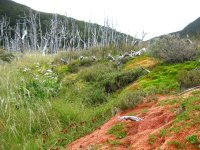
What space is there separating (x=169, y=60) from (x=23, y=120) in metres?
5.52

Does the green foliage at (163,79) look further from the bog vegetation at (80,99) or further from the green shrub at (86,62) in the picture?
the green shrub at (86,62)

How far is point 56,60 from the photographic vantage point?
2048 cm

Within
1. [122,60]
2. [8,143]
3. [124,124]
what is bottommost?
[8,143]

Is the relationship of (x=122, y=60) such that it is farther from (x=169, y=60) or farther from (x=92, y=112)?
(x=92, y=112)

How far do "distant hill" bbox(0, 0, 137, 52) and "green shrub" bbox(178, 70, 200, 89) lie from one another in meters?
37.5

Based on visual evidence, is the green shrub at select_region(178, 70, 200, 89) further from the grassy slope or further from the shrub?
the shrub

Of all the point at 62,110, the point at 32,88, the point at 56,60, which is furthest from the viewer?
the point at 56,60

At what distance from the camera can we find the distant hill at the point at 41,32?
57.8 metres

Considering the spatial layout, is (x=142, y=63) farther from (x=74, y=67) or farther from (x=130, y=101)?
(x=130, y=101)

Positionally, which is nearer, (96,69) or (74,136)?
(74,136)

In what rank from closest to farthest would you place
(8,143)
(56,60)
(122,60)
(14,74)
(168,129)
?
(168,129) → (8,143) → (14,74) → (122,60) → (56,60)

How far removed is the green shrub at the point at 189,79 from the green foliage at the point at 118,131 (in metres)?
2.34

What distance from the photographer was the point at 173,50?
1054cm

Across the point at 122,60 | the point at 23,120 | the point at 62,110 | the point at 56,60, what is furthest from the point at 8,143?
the point at 56,60
